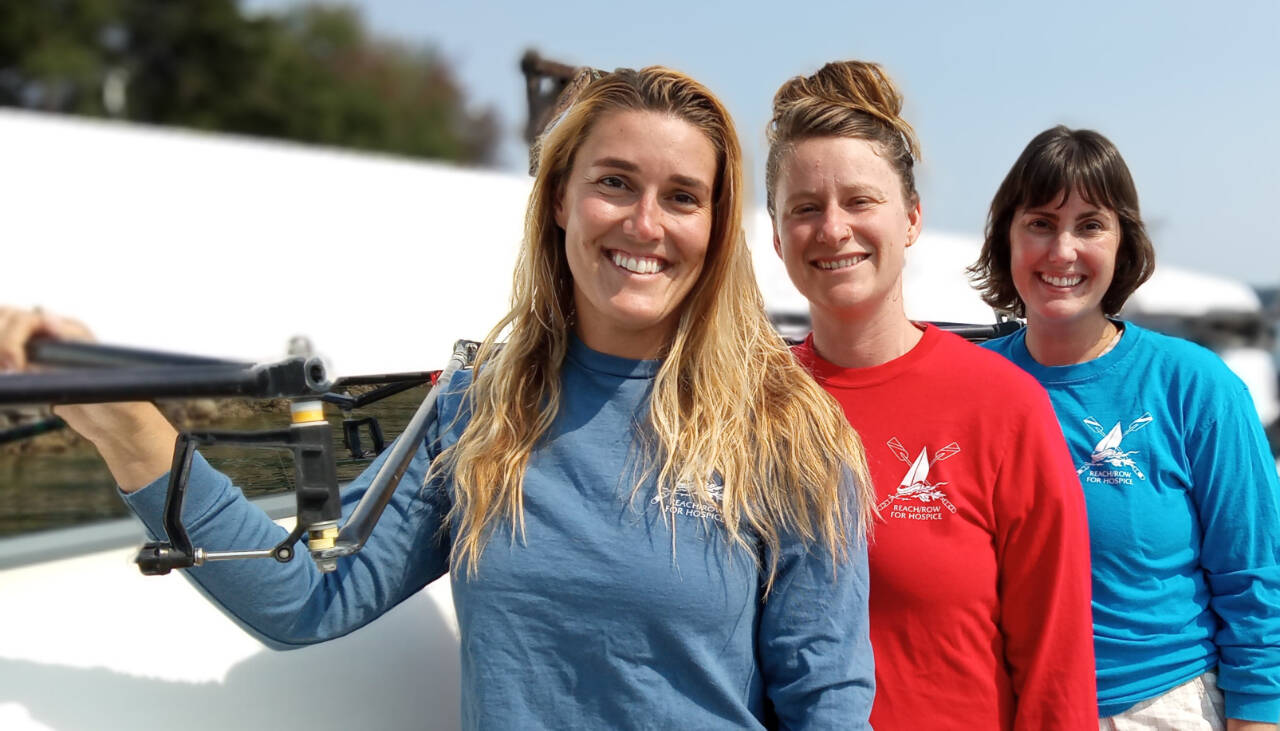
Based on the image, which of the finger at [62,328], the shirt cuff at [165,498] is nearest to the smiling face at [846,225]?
the shirt cuff at [165,498]

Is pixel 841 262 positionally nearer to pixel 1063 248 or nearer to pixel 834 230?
pixel 834 230

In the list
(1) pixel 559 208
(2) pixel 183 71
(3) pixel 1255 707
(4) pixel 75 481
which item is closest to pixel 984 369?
(1) pixel 559 208

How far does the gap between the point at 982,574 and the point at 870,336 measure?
0.46 meters

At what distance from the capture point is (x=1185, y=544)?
84.7 inches

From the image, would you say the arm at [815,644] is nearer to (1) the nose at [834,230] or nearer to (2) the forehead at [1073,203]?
(1) the nose at [834,230]

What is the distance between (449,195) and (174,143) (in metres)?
0.98

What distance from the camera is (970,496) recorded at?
182 cm

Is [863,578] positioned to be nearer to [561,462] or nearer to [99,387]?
[561,462]

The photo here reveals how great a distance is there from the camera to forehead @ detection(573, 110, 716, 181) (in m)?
1.70

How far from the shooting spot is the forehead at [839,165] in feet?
6.36

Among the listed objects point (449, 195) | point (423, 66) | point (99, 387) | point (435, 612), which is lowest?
point (435, 612)

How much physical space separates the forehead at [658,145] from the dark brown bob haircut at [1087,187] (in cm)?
102

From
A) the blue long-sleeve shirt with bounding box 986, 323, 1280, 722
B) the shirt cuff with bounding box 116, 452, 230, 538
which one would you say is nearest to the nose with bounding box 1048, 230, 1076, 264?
the blue long-sleeve shirt with bounding box 986, 323, 1280, 722

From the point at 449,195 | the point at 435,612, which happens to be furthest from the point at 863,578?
the point at 449,195
